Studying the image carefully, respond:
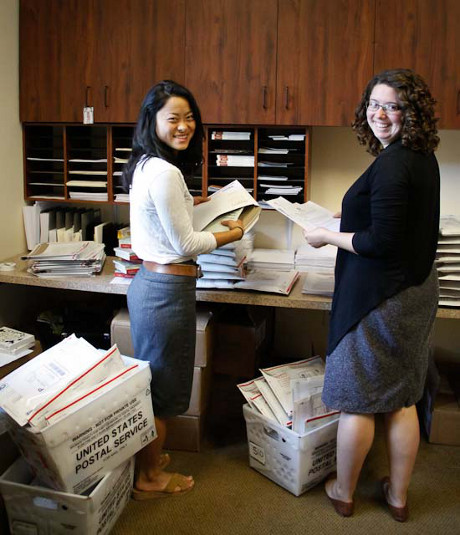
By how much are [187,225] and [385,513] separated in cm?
130

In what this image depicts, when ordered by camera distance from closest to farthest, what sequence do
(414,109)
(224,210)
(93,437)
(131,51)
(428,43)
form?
(414,109), (93,437), (224,210), (428,43), (131,51)

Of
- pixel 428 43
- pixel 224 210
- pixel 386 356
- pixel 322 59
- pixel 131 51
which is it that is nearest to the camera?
pixel 386 356

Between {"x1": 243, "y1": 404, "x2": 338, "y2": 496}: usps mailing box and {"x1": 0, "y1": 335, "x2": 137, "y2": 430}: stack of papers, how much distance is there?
2.06 ft

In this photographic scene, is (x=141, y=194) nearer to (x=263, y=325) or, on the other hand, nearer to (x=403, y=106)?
(x=403, y=106)

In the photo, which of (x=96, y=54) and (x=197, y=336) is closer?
(x=197, y=336)

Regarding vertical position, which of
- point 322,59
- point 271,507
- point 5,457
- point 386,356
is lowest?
point 271,507

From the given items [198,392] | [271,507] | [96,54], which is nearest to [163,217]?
[198,392]

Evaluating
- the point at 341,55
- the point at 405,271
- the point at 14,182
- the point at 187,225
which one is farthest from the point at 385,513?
the point at 14,182

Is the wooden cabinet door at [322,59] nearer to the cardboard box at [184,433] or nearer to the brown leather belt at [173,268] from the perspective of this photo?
the brown leather belt at [173,268]

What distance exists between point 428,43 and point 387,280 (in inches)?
50.3

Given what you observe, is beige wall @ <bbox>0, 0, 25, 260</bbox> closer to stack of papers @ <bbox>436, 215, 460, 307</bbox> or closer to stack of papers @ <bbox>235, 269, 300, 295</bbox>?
stack of papers @ <bbox>235, 269, 300, 295</bbox>

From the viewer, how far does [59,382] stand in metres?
1.85

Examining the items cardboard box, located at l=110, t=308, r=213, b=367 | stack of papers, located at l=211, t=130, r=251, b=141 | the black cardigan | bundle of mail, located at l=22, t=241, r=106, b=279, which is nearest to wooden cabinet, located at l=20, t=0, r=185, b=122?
stack of papers, located at l=211, t=130, r=251, b=141

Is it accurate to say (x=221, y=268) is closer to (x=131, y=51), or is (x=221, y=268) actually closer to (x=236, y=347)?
(x=236, y=347)
